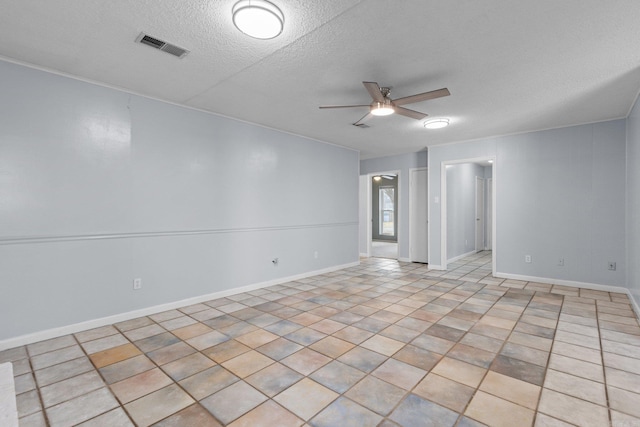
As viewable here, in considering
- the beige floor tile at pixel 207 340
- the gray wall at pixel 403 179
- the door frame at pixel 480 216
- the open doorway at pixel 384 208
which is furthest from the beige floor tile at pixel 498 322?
the open doorway at pixel 384 208

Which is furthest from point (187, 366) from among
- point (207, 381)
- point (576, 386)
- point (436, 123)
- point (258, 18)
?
point (436, 123)

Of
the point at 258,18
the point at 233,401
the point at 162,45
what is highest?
the point at 162,45

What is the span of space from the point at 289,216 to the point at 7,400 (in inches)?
169

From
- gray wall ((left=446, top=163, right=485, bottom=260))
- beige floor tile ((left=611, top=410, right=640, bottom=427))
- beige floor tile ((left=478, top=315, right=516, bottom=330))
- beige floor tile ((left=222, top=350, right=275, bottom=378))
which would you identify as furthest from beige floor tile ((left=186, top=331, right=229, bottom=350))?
gray wall ((left=446, top=163, right=485, bottom=260))

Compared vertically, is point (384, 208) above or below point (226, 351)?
above

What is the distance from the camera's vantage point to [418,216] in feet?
23.2

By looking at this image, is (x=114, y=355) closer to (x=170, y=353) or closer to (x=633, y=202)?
(x=170, y=353)

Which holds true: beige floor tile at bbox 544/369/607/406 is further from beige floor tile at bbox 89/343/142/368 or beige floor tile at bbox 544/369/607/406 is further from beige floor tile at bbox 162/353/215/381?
beige floor tile at bbox 89/343/142/368

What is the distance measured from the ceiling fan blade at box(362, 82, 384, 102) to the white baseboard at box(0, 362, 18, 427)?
283 centimetres

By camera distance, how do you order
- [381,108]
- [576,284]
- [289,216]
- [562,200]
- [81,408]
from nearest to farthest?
[81,408] → [381,108] → [576,284] → [562,200] → [289,216]

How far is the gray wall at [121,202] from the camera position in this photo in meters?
2.76

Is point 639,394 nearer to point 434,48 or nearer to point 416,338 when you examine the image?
point 416,338

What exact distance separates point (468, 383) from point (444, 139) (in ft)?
15.0

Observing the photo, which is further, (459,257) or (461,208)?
(461,208)
